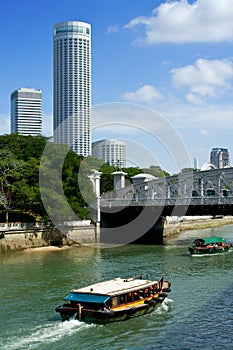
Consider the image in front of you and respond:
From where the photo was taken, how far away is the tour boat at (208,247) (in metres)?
42.1

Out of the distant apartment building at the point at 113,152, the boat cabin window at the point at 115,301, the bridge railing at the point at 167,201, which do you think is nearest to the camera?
the boat cabin window at the point at 115,301

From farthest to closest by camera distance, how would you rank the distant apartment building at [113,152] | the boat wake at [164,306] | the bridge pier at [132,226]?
the distant apartment building at [113,152]
the bridge pier at [132,226]
the boat wake at [164,306]

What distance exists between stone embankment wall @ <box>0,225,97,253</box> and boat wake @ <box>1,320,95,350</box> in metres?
24.2

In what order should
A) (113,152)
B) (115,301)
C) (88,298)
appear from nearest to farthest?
1. (88,298)
2. (115,301)
3. (113,152)

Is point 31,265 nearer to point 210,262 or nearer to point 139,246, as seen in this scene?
point 210,262

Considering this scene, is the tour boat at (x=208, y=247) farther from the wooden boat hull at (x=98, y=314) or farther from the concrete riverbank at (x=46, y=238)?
the wooden boat hull at (x=98, y=314)

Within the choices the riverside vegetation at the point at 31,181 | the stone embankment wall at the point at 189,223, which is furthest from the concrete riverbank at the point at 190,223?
the riverside vegetation at the point at 31,181

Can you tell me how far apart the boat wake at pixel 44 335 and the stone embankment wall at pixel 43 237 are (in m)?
24.2

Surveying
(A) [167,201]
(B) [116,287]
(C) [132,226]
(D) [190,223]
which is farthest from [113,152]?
(B) [116,287]

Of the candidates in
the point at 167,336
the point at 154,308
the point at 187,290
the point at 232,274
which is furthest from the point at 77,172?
the point at 167,336

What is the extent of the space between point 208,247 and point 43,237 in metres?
15.2

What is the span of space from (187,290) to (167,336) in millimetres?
8053

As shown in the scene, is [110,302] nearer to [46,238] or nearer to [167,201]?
[46,238]

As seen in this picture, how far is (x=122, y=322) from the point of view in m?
21.8
